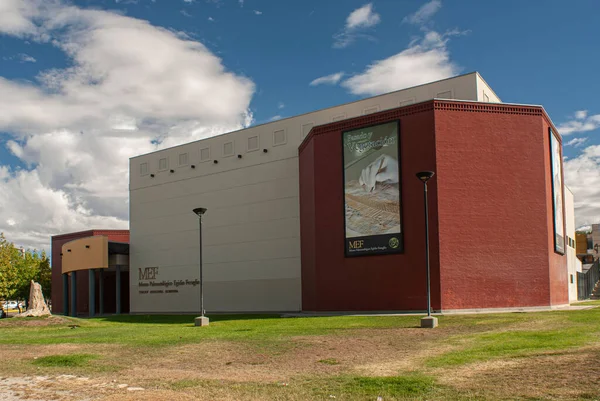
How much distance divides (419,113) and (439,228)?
6237 mm

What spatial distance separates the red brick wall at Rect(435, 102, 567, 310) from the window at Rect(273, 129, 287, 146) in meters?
14.3

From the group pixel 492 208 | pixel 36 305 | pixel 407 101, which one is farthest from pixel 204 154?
pixel 492 208

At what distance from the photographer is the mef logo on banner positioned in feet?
171

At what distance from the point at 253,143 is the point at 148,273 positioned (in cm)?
1580

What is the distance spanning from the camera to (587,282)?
58.6 metres

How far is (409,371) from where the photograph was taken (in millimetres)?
13234

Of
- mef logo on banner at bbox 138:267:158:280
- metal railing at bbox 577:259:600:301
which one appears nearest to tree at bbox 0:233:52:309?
mef logo on banner at bbox 138:267:158:280

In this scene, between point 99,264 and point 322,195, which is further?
point 99,264

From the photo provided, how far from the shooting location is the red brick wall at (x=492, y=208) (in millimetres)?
31203

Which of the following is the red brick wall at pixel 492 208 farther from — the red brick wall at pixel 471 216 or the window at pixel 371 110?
the window at pixel 371 110

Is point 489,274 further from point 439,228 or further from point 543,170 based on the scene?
point 543,170

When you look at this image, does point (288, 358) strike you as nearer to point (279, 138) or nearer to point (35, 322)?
point (35, 322)

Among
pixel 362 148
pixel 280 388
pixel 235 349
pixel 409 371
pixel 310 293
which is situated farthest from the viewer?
pixel 310 293

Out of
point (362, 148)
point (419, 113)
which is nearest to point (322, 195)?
point (362, 148)
